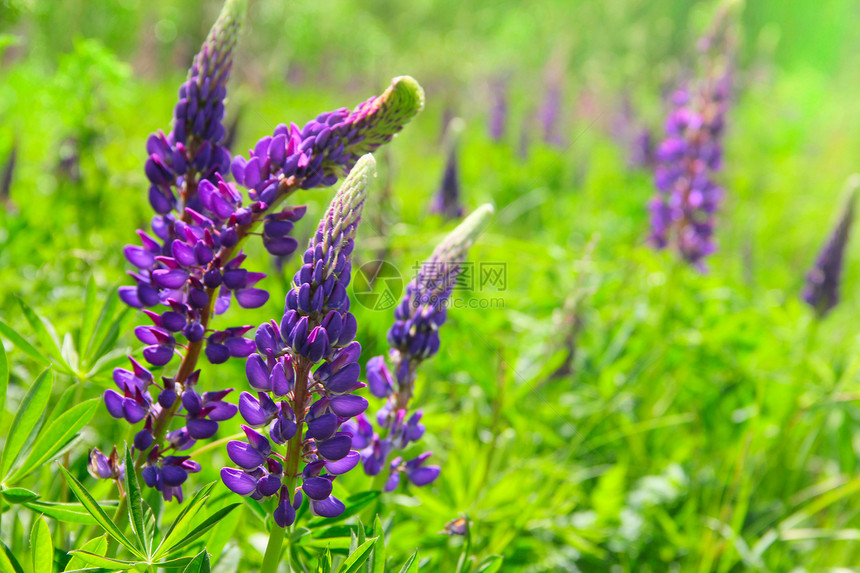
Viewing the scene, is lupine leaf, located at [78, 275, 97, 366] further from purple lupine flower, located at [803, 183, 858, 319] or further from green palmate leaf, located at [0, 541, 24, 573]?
purple lupine flower, located at [803, 183, 858, 319]

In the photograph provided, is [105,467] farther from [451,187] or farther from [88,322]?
[451,187]

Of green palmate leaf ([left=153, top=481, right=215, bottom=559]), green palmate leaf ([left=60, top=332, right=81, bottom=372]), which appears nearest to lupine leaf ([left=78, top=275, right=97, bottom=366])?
green palmate leaf ([left=60, top=332, right=81, bottom=372])

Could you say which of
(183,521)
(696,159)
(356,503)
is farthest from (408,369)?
(696,159)

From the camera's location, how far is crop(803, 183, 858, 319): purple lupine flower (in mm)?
2182

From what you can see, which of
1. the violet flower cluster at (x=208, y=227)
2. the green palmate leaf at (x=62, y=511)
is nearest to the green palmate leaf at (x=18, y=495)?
the green palmate leaf at (x=62, y=511)

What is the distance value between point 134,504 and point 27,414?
0.88ft

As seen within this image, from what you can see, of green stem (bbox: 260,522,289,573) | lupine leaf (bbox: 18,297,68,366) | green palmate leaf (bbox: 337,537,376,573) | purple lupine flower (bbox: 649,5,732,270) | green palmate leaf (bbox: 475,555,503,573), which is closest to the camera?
green palmate leaf (bbox: 337,537,376,573)

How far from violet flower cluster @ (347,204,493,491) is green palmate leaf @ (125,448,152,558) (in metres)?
0.40

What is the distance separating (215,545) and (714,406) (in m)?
1.84

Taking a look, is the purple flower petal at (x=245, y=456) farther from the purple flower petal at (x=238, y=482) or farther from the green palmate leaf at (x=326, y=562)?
the green palmate leaf at (x=326, y=562)

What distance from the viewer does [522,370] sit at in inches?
86.3

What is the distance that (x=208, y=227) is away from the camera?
3.11ft

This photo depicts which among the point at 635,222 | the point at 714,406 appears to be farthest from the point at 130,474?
the point at 635,222

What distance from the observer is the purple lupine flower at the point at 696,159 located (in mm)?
2658
